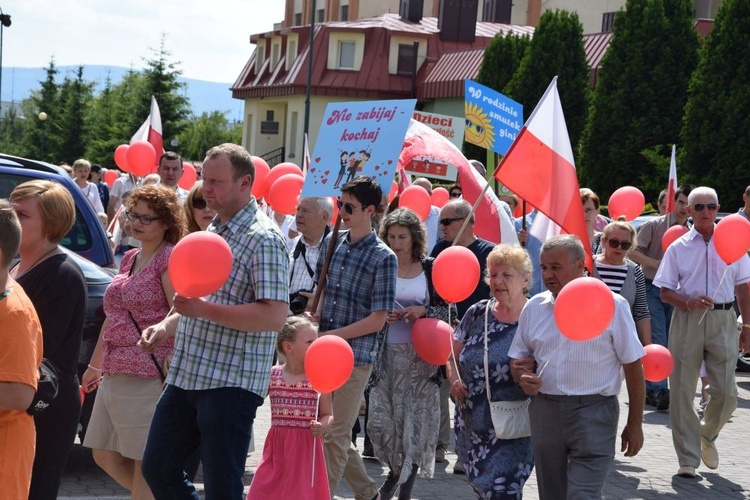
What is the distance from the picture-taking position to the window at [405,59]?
177 feet

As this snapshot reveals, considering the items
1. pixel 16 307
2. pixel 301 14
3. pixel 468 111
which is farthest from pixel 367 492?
pixel 301 14

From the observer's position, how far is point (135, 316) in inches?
243

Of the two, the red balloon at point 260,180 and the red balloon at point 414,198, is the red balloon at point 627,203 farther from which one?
the red balloon at point 260,180

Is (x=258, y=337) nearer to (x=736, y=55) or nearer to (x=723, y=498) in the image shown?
(x=723, y=498)

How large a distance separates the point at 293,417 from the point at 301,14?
66.2m

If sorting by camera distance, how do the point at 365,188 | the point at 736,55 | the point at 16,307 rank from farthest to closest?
the point at 736,55 < the point at 365,188 < the point at 16,307

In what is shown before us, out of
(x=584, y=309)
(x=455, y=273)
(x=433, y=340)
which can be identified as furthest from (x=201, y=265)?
(x=433, y=340)

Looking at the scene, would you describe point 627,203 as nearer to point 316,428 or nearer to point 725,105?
point 316,428

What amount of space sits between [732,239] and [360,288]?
11.9ft

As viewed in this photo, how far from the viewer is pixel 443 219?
349 inches

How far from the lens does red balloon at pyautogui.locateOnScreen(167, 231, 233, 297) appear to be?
4.75 meters

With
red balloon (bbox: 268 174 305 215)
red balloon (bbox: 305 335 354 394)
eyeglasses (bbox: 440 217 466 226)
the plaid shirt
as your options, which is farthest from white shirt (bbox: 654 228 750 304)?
red balloon (bbox: 305 335 354 394)

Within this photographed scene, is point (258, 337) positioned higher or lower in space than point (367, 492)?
higher

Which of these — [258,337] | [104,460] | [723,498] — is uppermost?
[258,337]
